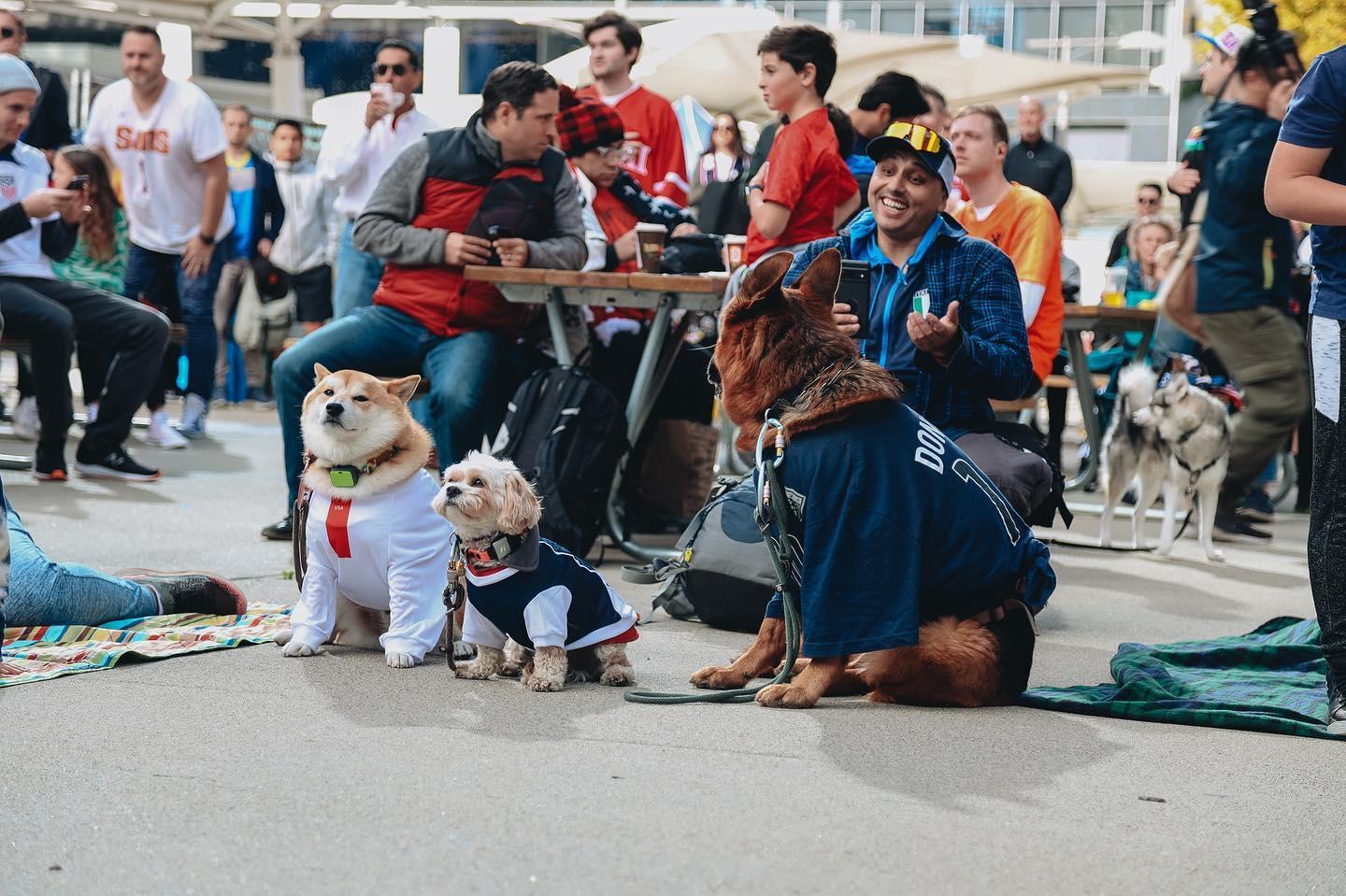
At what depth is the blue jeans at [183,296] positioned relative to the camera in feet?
30.0

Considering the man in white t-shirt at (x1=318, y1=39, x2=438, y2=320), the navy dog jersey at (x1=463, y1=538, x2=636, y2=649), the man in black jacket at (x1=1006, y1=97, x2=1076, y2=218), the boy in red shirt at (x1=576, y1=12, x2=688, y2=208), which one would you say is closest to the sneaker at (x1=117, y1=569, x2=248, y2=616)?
the navy dog jersey at (x1=463, y1=538, x2=636, y2=649)

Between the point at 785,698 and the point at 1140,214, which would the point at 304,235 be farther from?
the point at 785,698

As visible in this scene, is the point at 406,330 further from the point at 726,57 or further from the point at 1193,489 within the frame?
the point at 726,57

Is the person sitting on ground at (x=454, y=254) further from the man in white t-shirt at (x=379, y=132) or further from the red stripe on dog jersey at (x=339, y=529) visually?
the red stripe on dog jersey at (x=339, y=529)

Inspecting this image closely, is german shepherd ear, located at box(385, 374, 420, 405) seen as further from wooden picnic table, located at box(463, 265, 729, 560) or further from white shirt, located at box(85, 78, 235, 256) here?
white shirt, located at box(85, 78, 235, 256)

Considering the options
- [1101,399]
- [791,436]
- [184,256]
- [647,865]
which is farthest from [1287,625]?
[184,256]

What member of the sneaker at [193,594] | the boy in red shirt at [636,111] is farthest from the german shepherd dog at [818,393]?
the boy in red shirt at [636,111]

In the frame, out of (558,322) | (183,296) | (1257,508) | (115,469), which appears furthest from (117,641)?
(1257,508)

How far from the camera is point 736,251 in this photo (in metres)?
6.05

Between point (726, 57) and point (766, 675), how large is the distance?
34.2ft

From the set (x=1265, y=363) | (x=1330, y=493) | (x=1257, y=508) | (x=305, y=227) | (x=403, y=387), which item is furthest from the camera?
(x=305, y=227)

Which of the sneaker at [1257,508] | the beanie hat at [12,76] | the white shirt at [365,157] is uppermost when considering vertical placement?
the beanie hat at [12,76]

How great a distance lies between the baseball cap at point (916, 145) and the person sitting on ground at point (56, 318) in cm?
410

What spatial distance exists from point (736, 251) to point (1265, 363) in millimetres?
2498
